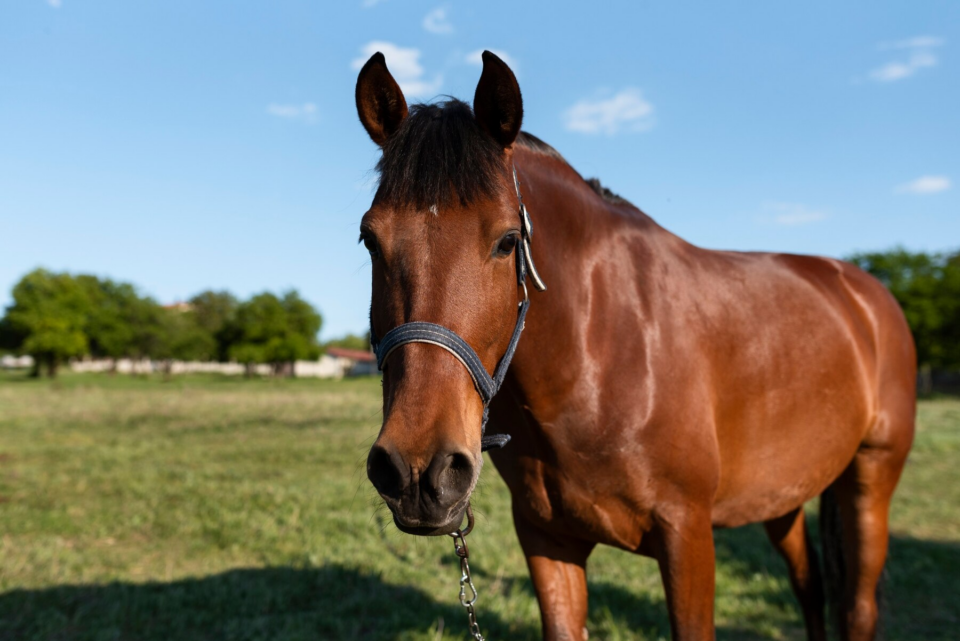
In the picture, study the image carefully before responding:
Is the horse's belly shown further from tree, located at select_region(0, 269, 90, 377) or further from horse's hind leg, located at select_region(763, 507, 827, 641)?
tree, located at select_region(0, 269, 90, 377)

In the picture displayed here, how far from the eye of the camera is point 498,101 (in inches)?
75.2

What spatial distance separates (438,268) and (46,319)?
2557 inches

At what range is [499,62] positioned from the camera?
184 cm

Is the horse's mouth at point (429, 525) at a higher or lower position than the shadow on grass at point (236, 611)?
higher

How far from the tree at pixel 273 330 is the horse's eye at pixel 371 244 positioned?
65.7 m

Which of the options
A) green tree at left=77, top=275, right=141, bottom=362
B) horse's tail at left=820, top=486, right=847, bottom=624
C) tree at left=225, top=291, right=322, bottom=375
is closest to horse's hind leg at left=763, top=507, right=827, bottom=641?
horse's tail at left=820, top=486, right=847, bottom=624

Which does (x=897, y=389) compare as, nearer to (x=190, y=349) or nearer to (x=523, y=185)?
(x=523, y=185)

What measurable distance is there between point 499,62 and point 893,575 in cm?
549

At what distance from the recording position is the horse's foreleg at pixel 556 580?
2666 millimetres

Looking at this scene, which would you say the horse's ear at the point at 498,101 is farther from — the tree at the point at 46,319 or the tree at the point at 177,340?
the tree at the point at 177,340

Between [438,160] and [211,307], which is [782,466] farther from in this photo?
[211,307]

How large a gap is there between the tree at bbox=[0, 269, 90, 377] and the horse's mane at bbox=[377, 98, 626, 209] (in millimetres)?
62770

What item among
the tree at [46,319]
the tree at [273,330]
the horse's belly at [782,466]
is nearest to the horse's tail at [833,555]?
the horse's belly at [782,466]

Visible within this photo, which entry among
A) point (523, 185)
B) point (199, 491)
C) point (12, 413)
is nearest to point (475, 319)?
point (523, 185)
